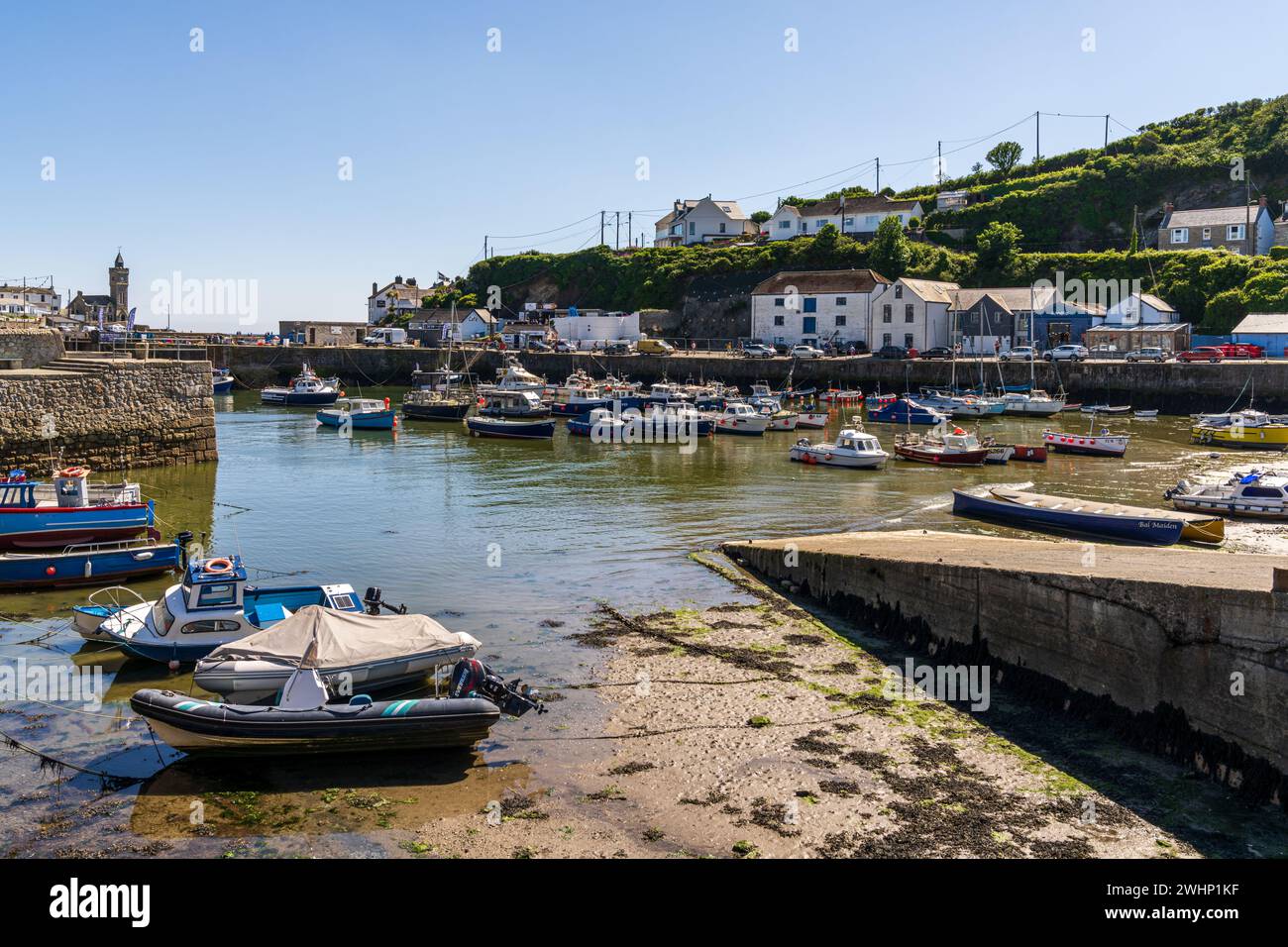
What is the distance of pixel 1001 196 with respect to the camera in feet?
291

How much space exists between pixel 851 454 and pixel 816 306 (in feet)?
131

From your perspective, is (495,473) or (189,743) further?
(495,473)

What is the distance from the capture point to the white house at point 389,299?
11356cm

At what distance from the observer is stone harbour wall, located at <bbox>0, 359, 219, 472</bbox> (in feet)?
105

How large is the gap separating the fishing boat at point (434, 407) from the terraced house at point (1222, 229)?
2132 inches

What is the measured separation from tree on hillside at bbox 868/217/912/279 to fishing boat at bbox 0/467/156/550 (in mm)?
65074

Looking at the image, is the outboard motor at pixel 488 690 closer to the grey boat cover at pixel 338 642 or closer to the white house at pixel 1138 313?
the grey boat cover at pixel 338 642

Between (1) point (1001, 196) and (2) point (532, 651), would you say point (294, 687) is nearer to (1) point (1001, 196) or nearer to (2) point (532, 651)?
(2) point (532, 651)

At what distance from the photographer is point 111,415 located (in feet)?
113

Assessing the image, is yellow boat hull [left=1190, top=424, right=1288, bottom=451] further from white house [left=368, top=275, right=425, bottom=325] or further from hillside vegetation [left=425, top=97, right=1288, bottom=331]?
white house [left=368, top=275, right=425, bottom=325]

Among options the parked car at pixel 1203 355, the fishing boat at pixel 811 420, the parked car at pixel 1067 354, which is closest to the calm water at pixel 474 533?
the fishing boat at pixel 811 420

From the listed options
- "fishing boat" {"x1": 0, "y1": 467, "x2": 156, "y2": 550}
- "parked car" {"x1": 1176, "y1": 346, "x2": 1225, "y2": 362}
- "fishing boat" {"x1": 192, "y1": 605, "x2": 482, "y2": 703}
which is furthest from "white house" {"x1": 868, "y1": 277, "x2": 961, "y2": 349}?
"fishing boat" {"x1": 192, "y1": 605, "x2": 482, "y2": 703}
